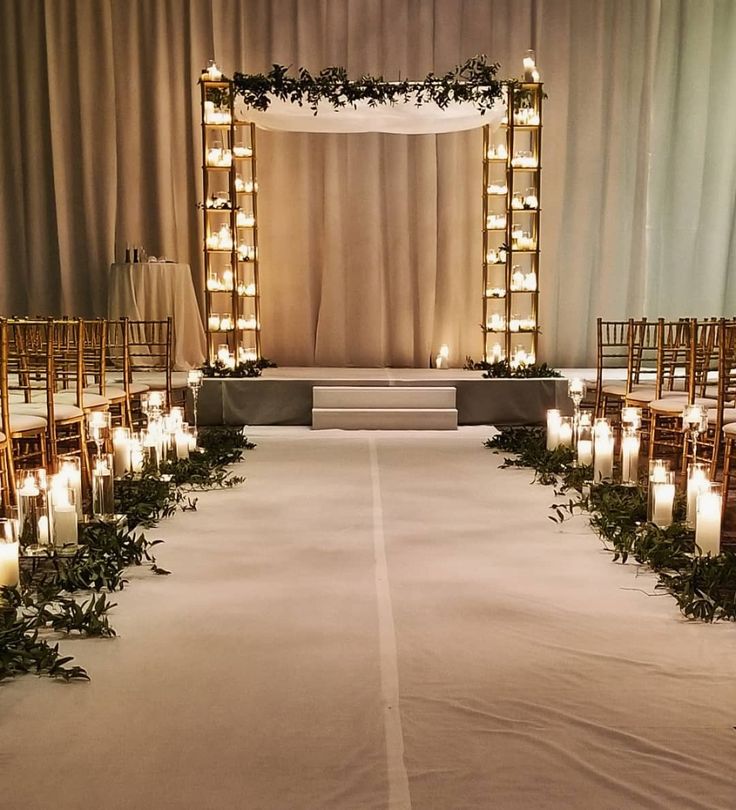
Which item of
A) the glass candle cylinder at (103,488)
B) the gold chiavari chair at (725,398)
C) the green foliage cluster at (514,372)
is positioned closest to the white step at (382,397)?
the green foliage cluster at (514,372)

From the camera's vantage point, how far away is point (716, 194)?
379 inches

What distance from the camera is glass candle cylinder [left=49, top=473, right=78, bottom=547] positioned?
3322 mm

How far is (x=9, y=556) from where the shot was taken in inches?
113

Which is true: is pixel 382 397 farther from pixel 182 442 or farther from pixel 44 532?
pixel 44 532

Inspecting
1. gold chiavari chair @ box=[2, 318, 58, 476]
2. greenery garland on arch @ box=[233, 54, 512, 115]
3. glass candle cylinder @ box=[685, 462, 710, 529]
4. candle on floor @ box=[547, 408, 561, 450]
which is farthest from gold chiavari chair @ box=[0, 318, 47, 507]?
greenery garland on arch @ box=[233, 54, 512, 115]

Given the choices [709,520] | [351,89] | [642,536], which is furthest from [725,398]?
[351,89]

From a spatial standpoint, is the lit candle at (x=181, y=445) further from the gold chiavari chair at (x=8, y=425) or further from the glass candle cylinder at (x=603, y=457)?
the glass candle cylinder at (x=603, y=457)

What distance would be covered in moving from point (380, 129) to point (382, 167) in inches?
58.7

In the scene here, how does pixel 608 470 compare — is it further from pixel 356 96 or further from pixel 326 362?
pixel 326 362

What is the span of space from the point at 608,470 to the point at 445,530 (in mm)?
1135

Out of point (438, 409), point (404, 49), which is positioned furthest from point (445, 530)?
point (404, 49)

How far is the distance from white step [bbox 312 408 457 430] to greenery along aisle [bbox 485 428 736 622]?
148cm

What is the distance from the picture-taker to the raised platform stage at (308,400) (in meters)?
7.48

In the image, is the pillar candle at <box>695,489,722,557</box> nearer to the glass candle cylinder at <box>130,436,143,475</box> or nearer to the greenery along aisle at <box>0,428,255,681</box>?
the greenery along aisle at <box>0,428,255,681</box>
